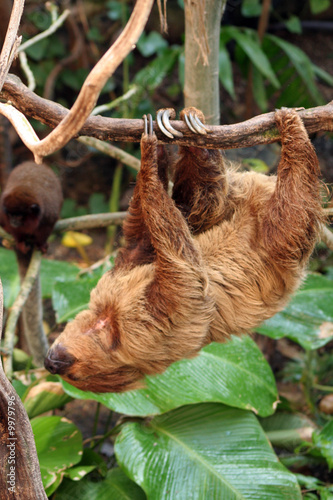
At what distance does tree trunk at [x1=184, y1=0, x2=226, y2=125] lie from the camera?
3850mm

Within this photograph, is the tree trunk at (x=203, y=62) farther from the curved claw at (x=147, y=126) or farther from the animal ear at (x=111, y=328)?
the animal ear at (x=111, y=328)

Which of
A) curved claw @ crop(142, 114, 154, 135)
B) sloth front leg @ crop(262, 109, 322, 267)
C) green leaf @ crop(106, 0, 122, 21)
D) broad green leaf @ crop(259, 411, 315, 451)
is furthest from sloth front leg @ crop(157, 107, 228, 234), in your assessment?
green leaf @ crop(106, 0, 122, 21)

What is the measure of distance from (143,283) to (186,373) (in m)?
1.57

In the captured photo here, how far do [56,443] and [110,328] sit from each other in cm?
151

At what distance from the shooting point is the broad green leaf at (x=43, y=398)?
155 inches

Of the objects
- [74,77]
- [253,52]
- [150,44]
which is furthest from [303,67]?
[74,77]

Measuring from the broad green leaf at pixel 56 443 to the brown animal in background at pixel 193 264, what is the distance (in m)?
1.05

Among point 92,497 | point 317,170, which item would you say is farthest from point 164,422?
point 317,170

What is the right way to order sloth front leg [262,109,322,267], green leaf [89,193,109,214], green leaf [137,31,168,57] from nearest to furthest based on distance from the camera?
sloth front leg [262,109,322,267]
green leaf [137,31,168,57]
green leaf [89,193,109,214]

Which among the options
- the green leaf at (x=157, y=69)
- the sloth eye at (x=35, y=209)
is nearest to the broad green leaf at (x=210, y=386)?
the sloth eye at (x=35, y=209)

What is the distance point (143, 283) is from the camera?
9.34 ft

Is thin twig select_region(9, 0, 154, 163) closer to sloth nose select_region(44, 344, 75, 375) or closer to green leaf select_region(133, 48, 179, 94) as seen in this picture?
sloth nose select_region(44, 344, 75, 375)

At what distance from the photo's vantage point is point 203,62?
4020 millimetres

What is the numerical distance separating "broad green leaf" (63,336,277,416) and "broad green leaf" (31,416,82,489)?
Answer: 386mm
